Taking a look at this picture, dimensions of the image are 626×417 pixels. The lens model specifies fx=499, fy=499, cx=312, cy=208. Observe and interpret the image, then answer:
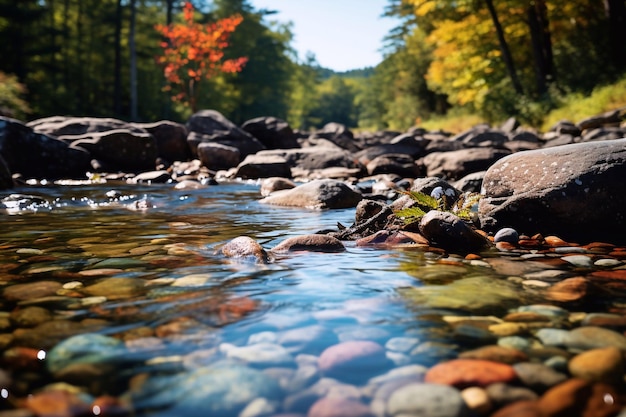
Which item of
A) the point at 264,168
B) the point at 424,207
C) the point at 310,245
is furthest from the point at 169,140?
the point at 310,245

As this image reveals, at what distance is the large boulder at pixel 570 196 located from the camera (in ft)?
11.5

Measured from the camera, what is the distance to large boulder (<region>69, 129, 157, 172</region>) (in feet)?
37.8

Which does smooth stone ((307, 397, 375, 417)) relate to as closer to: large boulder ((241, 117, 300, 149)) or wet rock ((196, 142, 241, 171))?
wet rock ((196, 142, 241, 171))

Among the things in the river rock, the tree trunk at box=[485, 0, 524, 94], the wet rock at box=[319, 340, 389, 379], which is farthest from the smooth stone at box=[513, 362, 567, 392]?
the tree trunk at box=[485, 0, 524, 94]

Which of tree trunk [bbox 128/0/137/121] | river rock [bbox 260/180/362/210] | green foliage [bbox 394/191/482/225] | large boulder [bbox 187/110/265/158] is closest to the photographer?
green foliage [bbox 394/191/482/225]

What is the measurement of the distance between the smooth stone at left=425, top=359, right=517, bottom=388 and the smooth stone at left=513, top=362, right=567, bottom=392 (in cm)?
3

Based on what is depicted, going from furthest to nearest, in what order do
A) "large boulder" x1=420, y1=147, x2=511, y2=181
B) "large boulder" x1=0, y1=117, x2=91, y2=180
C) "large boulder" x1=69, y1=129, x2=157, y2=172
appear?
"large boulder" x1=69, y1=129, x2=157, y2=172 < "large boulder" x1=0, y1=117, x2=91, y2=180 < "large boulder" x1=420, y1=147, x2=511, y2=181

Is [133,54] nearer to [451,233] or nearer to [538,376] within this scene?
[451,233]

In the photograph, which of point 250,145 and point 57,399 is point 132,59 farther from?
point 57,399

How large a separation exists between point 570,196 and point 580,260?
785mm

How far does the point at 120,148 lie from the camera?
11648mm

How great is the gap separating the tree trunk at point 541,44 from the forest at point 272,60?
0.05 m

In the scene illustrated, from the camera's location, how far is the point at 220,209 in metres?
6.03

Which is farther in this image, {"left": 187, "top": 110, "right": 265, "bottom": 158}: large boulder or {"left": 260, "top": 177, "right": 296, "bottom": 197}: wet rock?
{"left": 187, "top": 110, "right": 265, "bottom": 158}: large boulder
